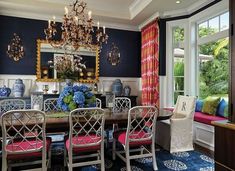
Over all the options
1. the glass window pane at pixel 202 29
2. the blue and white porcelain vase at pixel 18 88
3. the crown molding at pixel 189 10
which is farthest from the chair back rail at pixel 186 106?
the blue and white porcelain vase at pixel 18 88

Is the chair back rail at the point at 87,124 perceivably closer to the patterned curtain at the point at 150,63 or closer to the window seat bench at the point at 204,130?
the window seat bench at the point at 204,130

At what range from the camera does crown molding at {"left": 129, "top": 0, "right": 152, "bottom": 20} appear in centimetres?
430

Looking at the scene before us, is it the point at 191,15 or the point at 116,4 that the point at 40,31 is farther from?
the point at 191,15

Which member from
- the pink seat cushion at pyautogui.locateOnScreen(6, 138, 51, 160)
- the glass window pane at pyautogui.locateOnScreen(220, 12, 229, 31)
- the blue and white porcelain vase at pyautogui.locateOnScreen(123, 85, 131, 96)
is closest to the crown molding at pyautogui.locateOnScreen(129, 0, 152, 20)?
the glass window pane at pyautogui.locateOnScreen(220, 12, 229, 31)

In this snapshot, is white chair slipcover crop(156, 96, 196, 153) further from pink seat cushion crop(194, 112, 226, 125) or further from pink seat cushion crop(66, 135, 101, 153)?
pink seat cushion crop(66, 135, 101, 153)

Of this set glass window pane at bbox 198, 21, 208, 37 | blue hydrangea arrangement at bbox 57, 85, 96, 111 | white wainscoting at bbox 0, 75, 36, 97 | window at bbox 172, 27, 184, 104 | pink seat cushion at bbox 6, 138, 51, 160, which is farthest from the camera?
window at bbox 172, 27, 184, 104

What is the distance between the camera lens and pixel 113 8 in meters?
4.95

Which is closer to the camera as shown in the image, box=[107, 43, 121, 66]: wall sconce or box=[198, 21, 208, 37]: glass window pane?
box=[198, 21, 208, 37]: glass window pane

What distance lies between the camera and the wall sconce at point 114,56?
18.1 feet

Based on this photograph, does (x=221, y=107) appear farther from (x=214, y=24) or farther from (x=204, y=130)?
(x=214, y=24)

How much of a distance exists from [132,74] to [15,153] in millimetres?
4208

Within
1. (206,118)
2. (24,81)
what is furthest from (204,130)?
(24,81)

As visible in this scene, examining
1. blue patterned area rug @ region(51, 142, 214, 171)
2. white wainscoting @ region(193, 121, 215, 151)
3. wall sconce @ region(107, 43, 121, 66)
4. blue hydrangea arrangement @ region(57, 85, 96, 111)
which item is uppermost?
wall sconce @ region(107, 43, 121, 66)

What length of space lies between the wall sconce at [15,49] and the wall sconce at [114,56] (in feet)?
7.55
